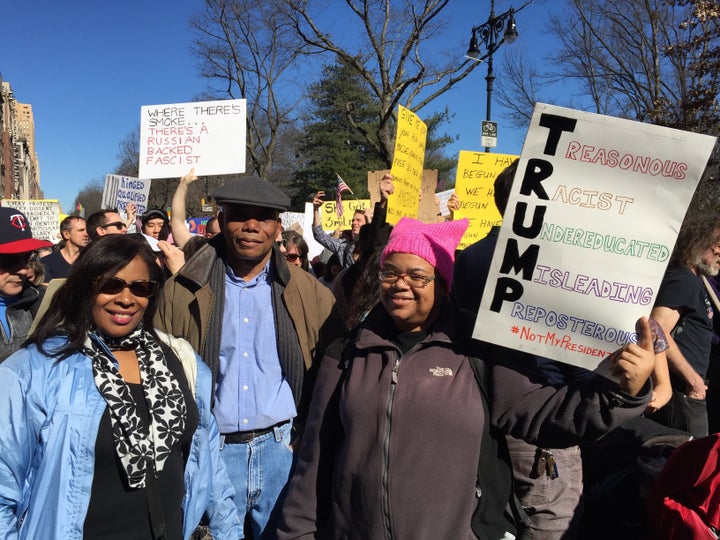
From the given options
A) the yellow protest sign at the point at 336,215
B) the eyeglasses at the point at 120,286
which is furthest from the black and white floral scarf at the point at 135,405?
the yellow protest sign at the point at 336,215

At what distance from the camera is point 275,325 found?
9.36 feet

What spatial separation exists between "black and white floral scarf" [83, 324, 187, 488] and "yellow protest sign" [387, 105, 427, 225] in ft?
9.43

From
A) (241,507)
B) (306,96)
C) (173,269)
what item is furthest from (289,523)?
(306,96)

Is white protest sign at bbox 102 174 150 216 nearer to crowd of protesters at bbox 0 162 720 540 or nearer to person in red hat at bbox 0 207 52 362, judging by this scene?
person in red hat at bbox 0 207 52 362

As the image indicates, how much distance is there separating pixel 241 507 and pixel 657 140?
7.71 feet

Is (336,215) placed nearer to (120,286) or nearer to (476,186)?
(476,186)

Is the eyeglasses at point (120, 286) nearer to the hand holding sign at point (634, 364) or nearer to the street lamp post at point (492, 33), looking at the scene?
the hand holding sign at point (634, 364)

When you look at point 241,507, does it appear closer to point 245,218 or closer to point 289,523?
point 289,523

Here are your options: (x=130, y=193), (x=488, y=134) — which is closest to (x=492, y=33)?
(x=488, y=134)

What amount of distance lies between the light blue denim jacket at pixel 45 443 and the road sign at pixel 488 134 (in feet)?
41.8

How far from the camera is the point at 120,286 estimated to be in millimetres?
2188

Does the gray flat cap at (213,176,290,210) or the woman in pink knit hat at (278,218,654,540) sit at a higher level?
the gray flat cap at (213,176,290,210)

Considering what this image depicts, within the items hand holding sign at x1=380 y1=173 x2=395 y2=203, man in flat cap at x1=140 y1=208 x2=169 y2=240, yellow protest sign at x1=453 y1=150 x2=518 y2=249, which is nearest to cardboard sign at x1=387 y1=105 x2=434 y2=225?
hand holding sign at x1=380 y1=173 x2=395 y2=203

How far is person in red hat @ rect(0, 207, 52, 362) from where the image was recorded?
124 inches
